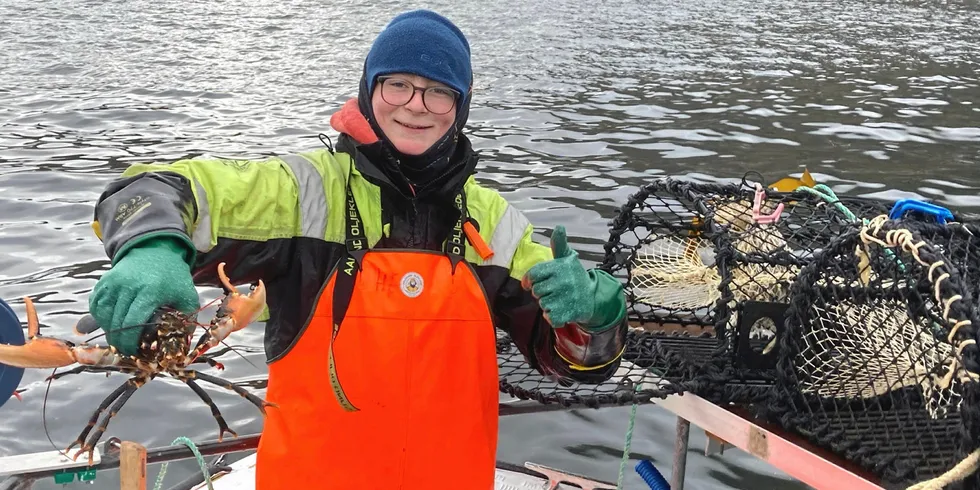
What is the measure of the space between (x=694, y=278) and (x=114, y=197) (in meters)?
2.67

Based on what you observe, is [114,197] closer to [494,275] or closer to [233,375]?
[494,275]

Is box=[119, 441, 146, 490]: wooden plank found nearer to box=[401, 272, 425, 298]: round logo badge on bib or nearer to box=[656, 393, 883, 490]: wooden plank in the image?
box=[401, 272, 425, 298]: round logo badge on bib

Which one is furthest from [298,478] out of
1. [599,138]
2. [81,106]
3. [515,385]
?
[81,106]

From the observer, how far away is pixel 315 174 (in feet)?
9.77

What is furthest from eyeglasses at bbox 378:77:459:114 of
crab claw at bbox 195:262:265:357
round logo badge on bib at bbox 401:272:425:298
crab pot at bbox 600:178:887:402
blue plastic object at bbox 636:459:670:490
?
blue plastic object at bbox 636:459:670:490

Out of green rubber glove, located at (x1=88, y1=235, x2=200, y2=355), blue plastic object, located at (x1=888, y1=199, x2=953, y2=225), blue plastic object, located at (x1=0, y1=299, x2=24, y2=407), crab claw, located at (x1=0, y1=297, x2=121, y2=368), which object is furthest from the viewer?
blue plastic object, located at (x1=888, y1=199, x2=953, y2=225)

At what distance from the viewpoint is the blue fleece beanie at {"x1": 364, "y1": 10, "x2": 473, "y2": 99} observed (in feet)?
9.73

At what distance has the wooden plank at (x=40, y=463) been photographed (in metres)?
3.64

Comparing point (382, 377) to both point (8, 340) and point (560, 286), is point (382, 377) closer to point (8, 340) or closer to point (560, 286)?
point (560, 286)

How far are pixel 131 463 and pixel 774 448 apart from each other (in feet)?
7.08

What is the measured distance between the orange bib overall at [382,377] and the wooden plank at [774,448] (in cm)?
95

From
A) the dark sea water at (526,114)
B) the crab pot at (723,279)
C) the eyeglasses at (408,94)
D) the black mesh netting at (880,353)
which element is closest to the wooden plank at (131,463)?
the eyeglasses at (408,94)

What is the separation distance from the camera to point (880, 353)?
335 centimetres

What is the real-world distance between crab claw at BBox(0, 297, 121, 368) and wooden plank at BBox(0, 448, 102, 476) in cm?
182
